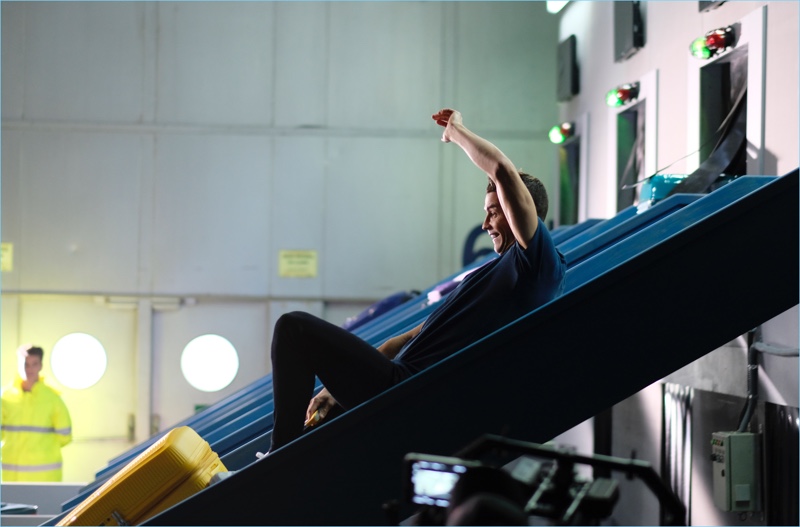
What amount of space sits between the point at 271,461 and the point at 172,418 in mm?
6509

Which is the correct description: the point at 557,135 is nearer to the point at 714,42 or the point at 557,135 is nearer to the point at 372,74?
the point at 372,74

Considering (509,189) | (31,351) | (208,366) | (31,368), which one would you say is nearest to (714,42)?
(509,189)

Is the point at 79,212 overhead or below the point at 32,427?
overhead

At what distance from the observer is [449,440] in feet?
8.48

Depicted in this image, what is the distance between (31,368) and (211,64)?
3148 millimetres

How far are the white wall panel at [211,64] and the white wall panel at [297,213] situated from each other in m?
0.47

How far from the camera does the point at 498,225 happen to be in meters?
3.11

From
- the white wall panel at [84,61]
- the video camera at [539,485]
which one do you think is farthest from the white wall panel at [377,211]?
the video camera at [539,485]

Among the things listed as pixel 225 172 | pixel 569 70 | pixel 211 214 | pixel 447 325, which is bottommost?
pixel 447 325

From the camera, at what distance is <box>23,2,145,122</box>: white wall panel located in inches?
348

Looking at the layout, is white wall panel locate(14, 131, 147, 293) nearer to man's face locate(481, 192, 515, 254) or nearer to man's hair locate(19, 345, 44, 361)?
man's hair locate(19, 345, 44, 361)

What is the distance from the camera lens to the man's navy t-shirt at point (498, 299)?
296 cm

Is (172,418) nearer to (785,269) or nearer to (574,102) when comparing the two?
(574,102)

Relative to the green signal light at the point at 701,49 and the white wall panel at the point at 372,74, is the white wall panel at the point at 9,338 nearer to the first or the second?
the white wall panel at the point at 372,74
